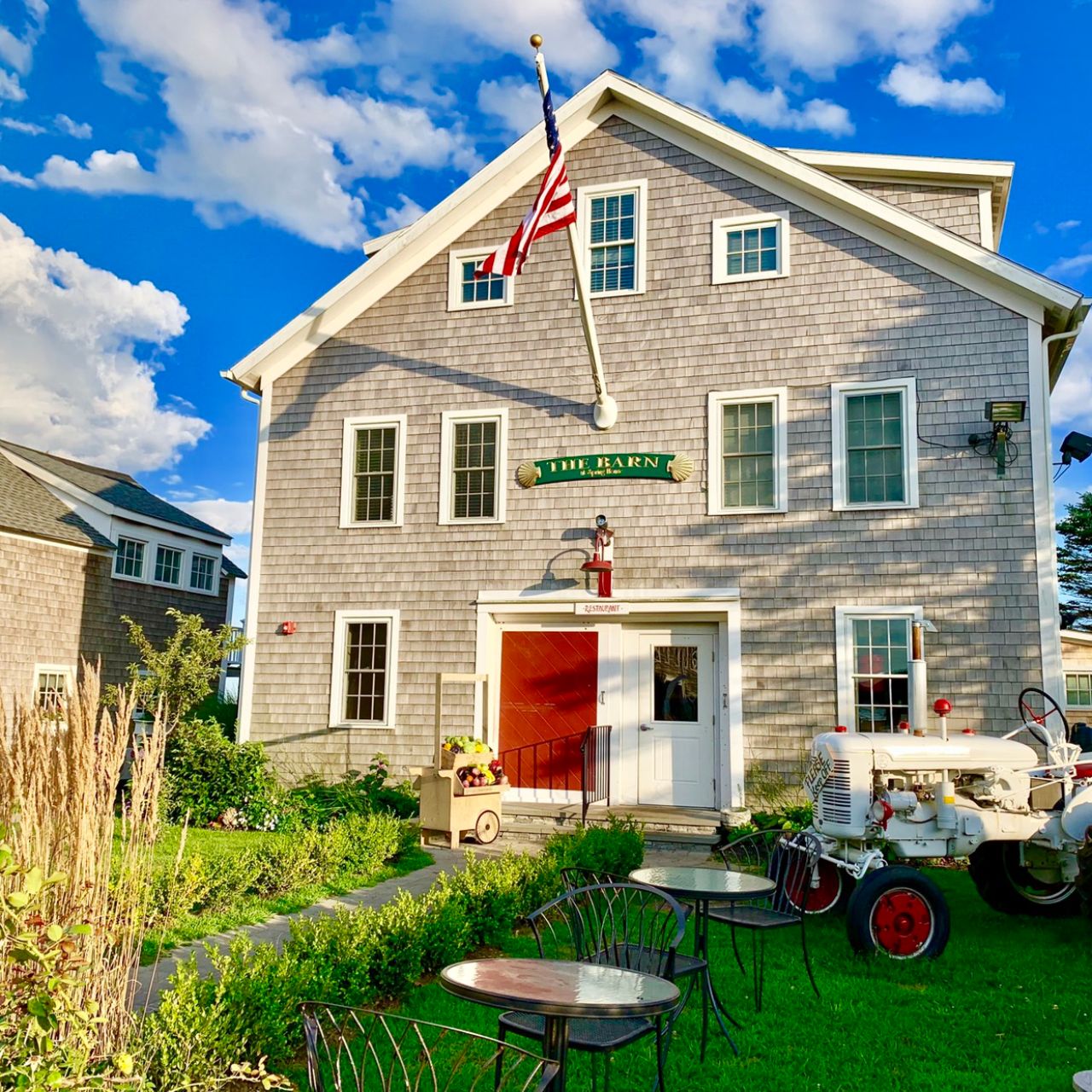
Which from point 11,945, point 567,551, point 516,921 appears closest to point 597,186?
point 567,551

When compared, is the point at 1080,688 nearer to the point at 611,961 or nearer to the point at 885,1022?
the point at 885,1022

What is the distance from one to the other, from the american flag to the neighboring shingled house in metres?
8.38

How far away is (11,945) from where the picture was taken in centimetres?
311

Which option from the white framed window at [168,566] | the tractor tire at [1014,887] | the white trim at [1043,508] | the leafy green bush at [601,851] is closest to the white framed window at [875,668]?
the white trim at [1043,508]

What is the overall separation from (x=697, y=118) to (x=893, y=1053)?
10.7 m

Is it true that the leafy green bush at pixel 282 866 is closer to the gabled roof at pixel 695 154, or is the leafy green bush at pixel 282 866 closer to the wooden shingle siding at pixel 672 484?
the wooden shingle siding at pixel 672 484

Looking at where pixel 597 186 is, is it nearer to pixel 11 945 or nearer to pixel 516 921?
pixel 516 921

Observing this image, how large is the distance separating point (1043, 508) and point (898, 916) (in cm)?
608

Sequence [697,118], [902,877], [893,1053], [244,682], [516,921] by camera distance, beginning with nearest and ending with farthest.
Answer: [893,1053] → [902,877] → [516,921] → [697,118] → [244,682]

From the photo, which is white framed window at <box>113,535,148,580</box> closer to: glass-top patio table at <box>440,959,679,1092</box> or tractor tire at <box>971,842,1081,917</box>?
tractor tire at <box>971,842,1081,917</box>

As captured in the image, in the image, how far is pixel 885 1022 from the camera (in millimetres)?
5168

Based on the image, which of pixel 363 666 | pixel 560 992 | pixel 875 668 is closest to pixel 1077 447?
pixel 875 668

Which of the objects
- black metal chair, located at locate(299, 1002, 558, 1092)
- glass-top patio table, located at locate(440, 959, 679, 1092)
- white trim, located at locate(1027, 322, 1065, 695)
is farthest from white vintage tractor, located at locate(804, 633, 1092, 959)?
glass-top patio table, located at locate(440, 959, 679, 1092)

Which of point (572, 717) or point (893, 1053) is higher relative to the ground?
point (572, 717)
